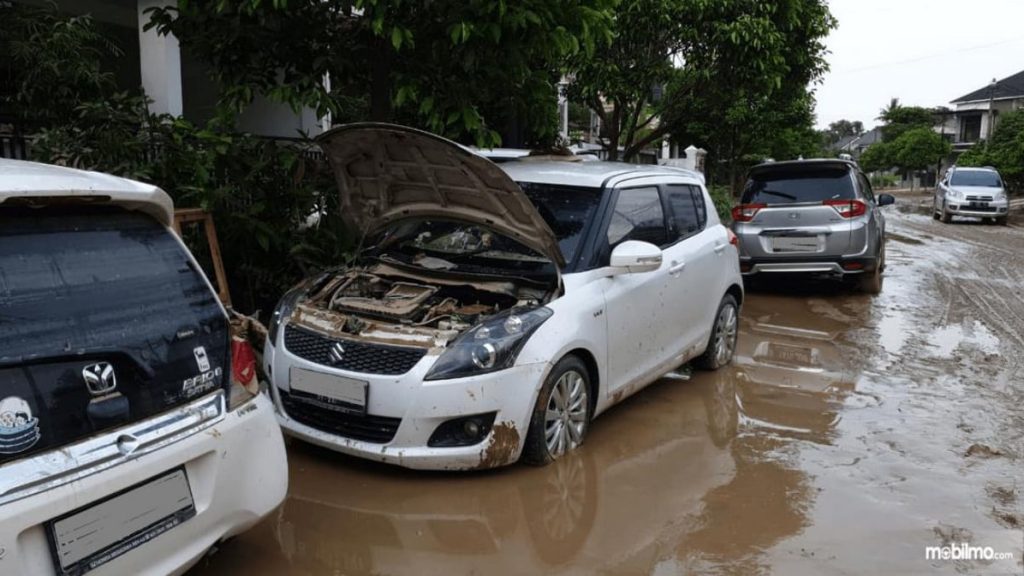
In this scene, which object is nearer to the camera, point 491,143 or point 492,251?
point 492,251

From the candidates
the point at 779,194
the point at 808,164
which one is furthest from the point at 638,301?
the point at 808,164

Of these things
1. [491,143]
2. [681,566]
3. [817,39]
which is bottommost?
[681,566]

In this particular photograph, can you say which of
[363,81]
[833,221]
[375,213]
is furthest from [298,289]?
[833,221]

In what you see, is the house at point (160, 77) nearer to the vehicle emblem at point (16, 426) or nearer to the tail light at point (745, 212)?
the vehicle emblem at point (16, 426)

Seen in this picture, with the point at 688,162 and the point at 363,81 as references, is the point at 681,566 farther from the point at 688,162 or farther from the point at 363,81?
the point at 688,162

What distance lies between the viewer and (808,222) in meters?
9.53

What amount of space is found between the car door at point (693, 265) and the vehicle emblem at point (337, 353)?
7.66 feet

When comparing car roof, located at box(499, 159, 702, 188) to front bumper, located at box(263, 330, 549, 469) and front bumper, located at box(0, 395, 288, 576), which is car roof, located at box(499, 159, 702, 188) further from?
front bumper, located at box(0, 395, 288, 576)

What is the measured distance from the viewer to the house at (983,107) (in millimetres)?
46250

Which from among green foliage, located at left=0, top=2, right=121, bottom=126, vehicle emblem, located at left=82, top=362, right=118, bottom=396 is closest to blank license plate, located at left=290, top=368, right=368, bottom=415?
vehicle emblem, located at left=82, top=362, right=118, bottom=396

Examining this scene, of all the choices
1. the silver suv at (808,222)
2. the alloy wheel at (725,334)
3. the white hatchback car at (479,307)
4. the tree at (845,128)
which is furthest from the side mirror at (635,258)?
the tree at (845,128)

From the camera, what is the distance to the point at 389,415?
3.96 metres

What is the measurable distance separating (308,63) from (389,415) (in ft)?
11.1

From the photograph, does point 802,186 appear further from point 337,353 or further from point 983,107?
point 983,107
